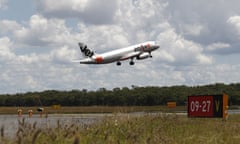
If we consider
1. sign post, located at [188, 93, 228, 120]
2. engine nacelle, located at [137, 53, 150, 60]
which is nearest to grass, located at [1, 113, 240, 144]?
sign post, located at [188, 93, 228, 120]

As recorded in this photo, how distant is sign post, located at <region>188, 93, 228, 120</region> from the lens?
93.6 feet

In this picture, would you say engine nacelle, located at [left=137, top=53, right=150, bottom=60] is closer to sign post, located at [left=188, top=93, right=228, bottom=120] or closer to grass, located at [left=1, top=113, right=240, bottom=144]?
sign post, located at [left=188, top=93, right=228, bottom=120]

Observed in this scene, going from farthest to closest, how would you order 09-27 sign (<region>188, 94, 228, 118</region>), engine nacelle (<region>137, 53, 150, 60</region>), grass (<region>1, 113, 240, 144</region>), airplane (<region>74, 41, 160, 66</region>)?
1. airplane (<region>74, 41, 160, 66</region>)
2. engine nacelle (<region>137, 53, 150, 60</region>)
3. 09-27 sign (<region>188, 94, 228, 118</region>)
4. grass (<region>1, 113, 240, 144</region>)

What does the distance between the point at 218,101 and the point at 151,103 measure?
297ft

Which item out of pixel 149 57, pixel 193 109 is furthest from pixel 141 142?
pixel 149 57

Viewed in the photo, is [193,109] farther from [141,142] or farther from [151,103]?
[151,103]

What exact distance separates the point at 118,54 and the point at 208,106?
47.1m

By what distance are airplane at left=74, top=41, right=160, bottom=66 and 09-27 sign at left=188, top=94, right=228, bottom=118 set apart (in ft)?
140

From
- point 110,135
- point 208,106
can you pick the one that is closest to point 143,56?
point 208,106

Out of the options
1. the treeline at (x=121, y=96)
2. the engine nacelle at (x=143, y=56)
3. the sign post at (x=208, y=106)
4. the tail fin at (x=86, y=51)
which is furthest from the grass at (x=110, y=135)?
the treeline at (x=121, y=96)

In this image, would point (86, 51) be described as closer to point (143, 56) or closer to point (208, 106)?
point (143, 56)

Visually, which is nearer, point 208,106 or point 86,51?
point 208,106

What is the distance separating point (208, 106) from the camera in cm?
2988

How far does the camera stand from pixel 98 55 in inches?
3009
